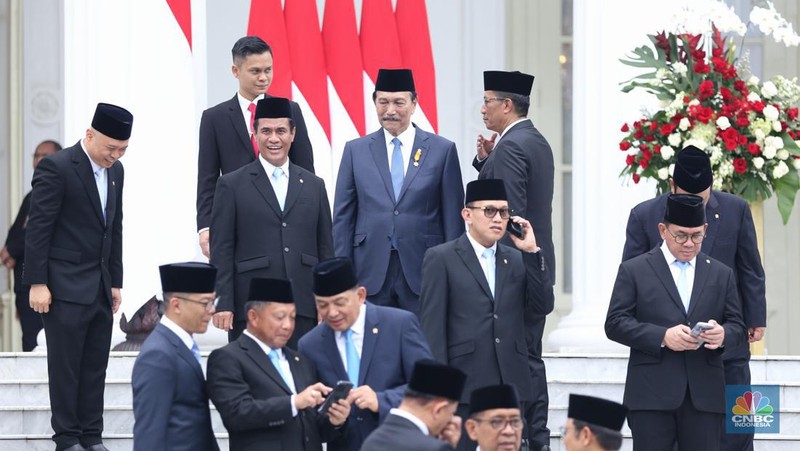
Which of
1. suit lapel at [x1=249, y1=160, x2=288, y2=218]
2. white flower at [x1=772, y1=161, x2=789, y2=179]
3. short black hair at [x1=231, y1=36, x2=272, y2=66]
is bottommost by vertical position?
suit lapel at [x1=249, y1=160, x2=288, y2=218]

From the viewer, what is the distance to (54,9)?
15891 mm

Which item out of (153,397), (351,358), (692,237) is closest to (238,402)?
(153,397)

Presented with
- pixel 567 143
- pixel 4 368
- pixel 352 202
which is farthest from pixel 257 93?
pixel 567 143

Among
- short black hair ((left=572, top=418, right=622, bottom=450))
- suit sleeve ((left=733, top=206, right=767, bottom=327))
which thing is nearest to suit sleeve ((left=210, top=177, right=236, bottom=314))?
suit sleeve ((left=733, top=206, right=767, bottom=327))

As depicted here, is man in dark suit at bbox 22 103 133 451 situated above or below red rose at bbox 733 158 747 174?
below

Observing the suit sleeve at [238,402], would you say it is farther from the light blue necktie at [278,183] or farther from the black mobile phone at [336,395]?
the light blue necktie at [278,183]

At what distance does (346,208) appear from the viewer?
10.1 meters

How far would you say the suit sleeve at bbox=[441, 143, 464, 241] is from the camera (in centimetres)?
995

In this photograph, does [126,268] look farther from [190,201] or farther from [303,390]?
[303,390]

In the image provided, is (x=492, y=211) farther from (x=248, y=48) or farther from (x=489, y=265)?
(x=248, y=48)

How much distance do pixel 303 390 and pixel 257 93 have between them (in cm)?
256

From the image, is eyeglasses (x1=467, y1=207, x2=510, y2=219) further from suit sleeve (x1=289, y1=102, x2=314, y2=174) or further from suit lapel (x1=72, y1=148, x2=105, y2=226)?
suit lapel (x1=72, y1=148, x2=105, y2=226)

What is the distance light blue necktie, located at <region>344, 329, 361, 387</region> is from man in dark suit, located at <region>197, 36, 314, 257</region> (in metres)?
1.86

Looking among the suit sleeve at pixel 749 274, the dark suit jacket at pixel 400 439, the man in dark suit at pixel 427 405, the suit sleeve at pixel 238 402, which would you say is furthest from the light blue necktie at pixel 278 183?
the dark suit jacket at pixel 400 439
